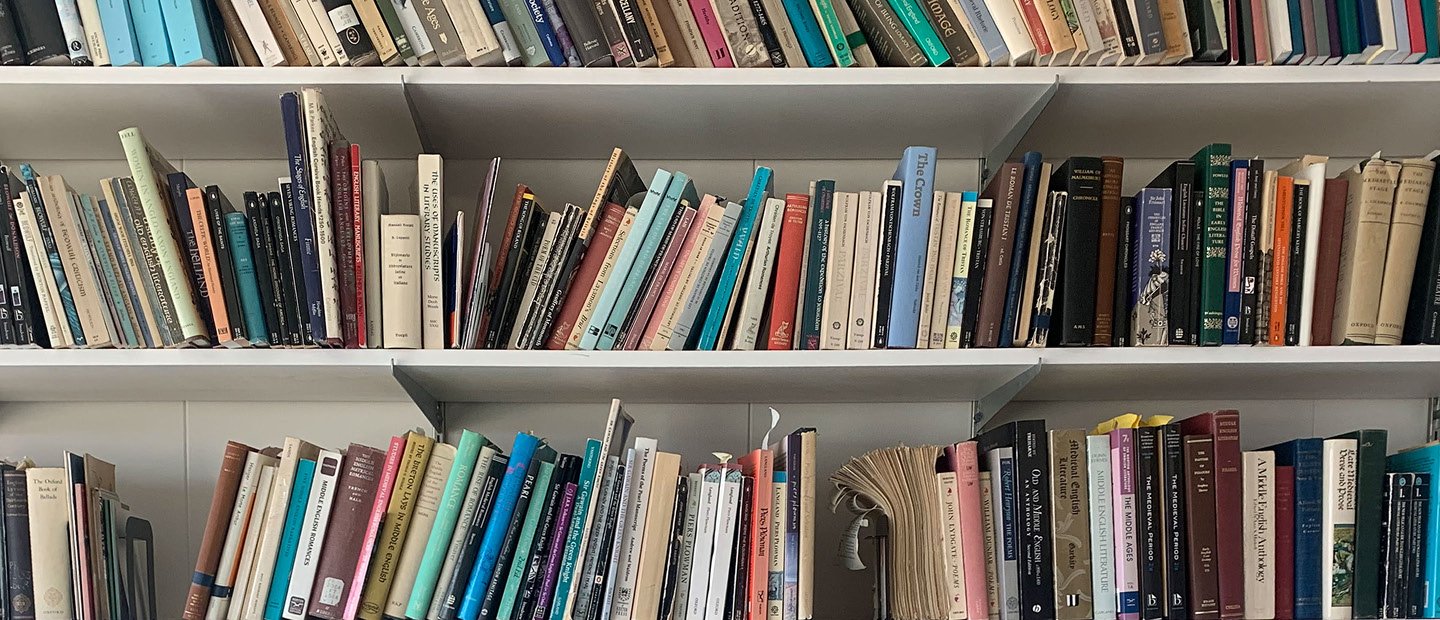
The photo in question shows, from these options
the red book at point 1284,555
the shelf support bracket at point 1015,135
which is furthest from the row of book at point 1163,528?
the shelf support bracket at point 1015,135

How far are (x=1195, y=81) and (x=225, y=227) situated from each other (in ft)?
3.23

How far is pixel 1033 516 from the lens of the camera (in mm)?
1012

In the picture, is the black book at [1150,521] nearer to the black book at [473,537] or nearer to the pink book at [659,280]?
the pink book at [659,280]

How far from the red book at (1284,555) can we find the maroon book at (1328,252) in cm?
16

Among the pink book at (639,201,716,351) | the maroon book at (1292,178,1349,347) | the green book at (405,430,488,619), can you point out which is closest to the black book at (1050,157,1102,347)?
the maroon book at (1292,178,1349,347)

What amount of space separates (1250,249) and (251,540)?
1048 millimetres

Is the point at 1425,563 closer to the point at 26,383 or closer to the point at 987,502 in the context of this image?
the point at 987,502

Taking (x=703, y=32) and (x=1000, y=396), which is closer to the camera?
(x=703, y=32)

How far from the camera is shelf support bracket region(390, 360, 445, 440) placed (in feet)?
3.36

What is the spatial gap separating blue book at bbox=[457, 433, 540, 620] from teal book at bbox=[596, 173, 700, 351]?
5.1 inches

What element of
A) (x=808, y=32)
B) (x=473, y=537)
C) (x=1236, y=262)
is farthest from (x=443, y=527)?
(x=1236, y=262)

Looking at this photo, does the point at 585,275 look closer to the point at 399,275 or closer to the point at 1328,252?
the point at 399,275

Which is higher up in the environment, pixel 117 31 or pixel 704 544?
pixel 117 31

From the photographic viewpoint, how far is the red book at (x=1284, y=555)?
103 cm
